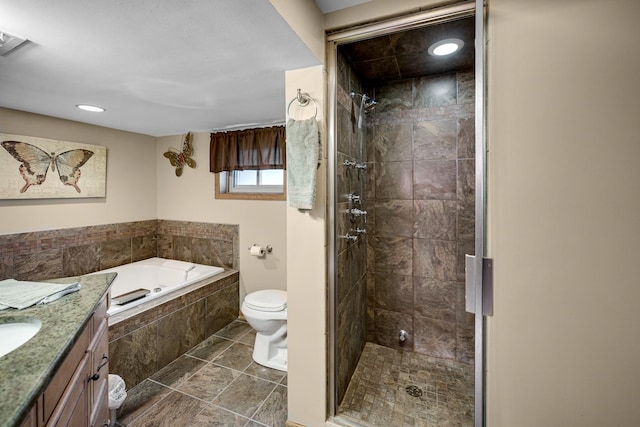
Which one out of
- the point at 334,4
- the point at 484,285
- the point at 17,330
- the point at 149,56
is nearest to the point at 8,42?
the point at 149,56

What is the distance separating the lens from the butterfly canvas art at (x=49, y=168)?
2.24 metres

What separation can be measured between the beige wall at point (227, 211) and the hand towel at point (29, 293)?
70.4 inches

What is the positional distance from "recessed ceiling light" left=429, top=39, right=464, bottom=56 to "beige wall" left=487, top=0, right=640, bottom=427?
0.90 metres

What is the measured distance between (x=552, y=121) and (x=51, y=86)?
262 centimetres

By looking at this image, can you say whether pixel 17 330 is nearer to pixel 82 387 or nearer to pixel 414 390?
pixel 82 387

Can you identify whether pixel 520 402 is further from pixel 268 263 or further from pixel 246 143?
pixel 246 143

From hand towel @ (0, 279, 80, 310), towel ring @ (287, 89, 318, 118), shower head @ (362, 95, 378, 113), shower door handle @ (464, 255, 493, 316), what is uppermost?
shower head @ (362, 95, 378, 113)

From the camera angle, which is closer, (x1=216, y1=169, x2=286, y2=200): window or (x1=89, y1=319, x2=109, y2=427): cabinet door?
(x1=89, y1=319, x2=109, y2=427): cabinet door

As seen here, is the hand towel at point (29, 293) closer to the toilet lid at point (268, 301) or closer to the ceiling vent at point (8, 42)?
the ceiling vent at point (8, 42)

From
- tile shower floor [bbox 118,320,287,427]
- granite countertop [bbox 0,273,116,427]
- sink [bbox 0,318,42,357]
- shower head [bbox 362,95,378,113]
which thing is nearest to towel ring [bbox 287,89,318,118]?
shower head [bbox 362,95,378,113]

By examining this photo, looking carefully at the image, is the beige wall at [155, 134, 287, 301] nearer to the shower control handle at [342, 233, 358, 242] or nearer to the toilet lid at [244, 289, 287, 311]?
the toilet lid at [244, 289, 287, 311]

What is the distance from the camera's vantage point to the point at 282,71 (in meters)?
1.55

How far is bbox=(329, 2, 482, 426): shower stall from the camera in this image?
68.0 inches

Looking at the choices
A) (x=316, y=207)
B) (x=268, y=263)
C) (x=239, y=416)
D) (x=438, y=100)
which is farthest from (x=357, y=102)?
(x=239, y=416)
